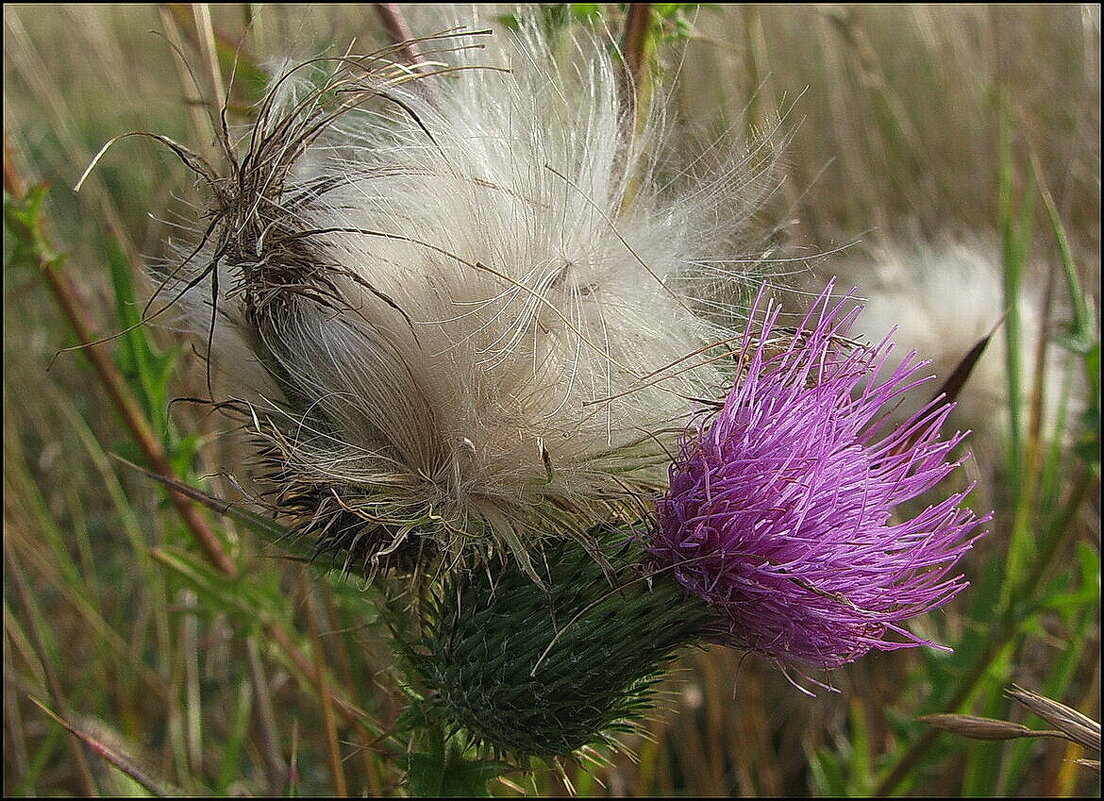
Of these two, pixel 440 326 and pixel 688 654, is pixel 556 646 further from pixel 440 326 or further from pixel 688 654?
pixel 440 326

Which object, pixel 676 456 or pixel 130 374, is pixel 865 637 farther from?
pixel 130 374

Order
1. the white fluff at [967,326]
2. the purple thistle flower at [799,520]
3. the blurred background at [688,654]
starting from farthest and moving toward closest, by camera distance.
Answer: the white fluff at [967,326], the blurred background at [688,654], the purple thistle flower at [799,520]

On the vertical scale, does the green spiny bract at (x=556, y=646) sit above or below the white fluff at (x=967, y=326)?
below

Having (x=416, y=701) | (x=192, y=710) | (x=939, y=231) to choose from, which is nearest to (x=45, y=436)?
(x=192, y=710)

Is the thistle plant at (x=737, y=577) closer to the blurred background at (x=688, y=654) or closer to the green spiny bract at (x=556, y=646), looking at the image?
the green spiny bract at (x=556, y=646)

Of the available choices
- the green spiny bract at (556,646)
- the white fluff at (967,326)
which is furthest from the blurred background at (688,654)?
the green spiny bract at (556,646)
